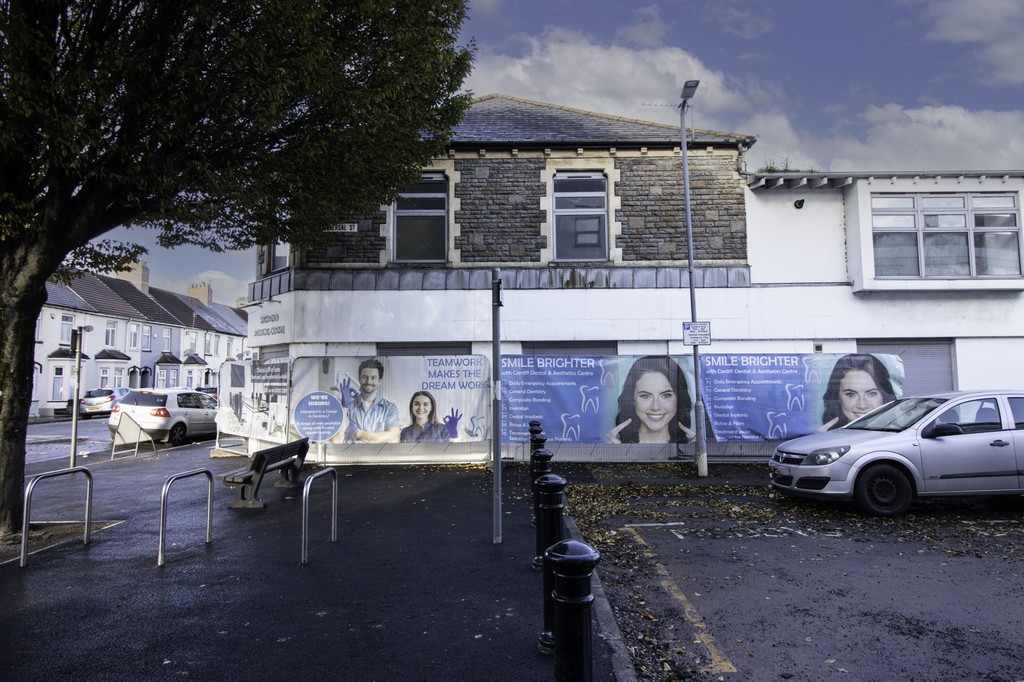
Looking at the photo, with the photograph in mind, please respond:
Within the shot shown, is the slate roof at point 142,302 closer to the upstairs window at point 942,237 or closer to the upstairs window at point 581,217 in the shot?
the upstairs window at point 581,217

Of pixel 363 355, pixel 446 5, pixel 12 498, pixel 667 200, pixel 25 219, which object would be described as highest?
pixel 446 5

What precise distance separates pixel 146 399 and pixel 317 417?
9146 millimetres

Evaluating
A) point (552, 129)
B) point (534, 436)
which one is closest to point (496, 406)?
point (534, 436)

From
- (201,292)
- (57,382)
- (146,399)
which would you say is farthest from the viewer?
A: (201,292)

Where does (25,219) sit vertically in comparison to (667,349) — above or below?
above

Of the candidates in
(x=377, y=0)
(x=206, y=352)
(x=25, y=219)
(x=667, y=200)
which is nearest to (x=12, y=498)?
(x=25, y=219)

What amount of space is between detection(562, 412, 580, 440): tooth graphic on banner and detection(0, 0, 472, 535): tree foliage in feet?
21.0

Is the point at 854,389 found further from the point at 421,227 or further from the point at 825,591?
the point at 421,227

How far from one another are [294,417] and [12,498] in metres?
5.58

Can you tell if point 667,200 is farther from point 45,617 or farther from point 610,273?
point 45,617

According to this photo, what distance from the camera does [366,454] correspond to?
12172 millimetres

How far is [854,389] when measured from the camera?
12023mm

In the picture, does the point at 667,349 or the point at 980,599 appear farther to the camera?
the point at 667,349

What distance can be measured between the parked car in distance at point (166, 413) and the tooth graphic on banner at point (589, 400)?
1259 centimetres
